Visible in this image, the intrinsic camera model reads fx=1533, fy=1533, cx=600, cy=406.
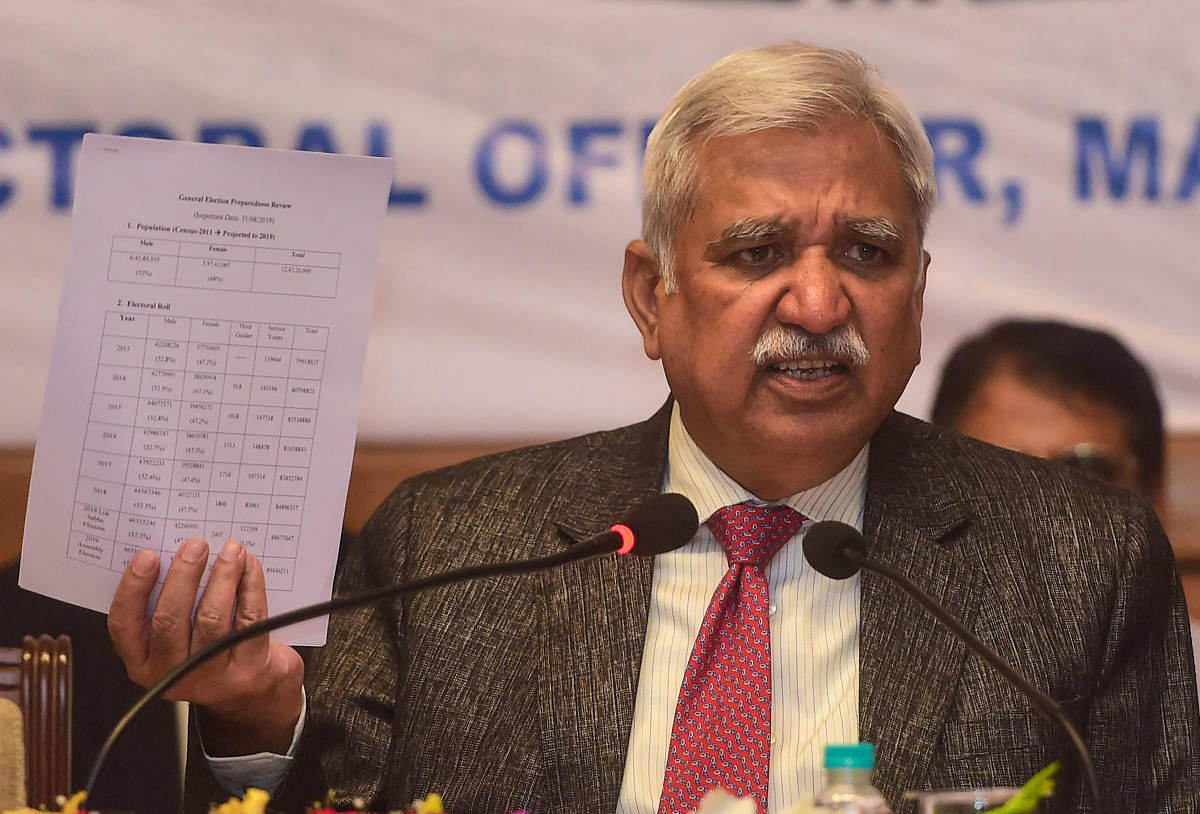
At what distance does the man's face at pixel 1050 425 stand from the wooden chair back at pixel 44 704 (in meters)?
1.71

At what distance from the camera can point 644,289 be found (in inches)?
79.1

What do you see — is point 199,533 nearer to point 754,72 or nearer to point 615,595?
point 615,595

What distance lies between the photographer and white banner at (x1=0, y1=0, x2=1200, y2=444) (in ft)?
8.70

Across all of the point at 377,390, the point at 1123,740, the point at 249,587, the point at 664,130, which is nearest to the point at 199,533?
the point at 249,587

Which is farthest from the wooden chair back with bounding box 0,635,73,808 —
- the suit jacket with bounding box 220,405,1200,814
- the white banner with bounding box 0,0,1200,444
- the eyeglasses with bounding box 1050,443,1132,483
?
the eyeglasses with bounding box 1050,443,1132,483

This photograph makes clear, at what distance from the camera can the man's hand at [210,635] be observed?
58.9 inches

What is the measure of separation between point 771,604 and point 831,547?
0.39 metres

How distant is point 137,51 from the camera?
2.65 meters

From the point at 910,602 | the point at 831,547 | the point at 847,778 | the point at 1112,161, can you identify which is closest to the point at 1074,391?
the point at 1112,161

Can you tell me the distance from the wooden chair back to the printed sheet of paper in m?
0.28

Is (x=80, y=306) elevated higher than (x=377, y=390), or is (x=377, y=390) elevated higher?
(x=377, y=390)

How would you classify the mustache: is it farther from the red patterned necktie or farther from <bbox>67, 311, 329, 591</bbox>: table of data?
<bbox>67, 311, 329, 591</bbox>: table of data

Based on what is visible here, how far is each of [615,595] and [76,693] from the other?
1129 mm

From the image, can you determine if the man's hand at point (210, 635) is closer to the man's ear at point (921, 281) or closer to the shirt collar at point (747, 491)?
the shirt collar at point (747, 491)
